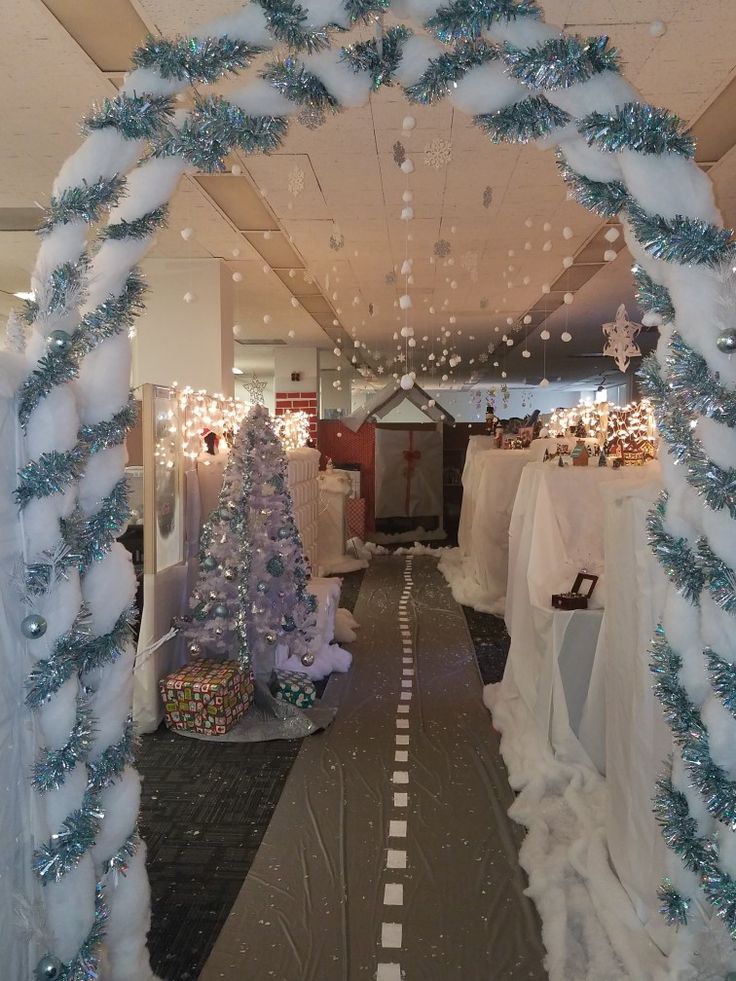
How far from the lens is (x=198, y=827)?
2.79 meters

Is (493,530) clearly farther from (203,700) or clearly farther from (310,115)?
(310,115)

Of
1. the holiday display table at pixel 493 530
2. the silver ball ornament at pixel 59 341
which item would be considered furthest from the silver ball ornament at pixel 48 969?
the holiday display table at pixel 493 530

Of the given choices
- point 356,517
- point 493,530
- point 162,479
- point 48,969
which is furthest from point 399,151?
point 356,517

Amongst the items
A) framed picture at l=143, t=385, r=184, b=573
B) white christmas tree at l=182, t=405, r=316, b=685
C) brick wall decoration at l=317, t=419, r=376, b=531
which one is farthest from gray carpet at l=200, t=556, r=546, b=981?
brick wall decoration at l=317, t=419, r=376, b=531

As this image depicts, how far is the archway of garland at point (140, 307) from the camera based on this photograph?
48.1 inches

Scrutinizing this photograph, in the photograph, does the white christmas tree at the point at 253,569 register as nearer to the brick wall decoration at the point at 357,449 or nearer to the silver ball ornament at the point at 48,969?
the silver ball ornament at the point at 48,969

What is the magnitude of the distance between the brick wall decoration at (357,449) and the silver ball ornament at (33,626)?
9.27 meters

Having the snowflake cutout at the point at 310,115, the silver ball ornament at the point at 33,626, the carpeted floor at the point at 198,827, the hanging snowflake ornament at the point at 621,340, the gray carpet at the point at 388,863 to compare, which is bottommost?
the carpeted floor at the point at 198,827

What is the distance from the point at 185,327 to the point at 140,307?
16.1 ft

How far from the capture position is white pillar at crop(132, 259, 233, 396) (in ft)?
19.9

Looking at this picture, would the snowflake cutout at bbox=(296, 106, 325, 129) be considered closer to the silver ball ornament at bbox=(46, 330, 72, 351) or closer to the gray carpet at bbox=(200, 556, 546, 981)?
the silver ball ornament at bbox=(46, 330, 72, 351)

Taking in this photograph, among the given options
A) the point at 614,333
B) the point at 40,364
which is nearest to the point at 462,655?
the point at 614,333

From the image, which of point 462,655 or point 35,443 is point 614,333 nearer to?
point 462,655

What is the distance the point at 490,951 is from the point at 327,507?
6.25m
